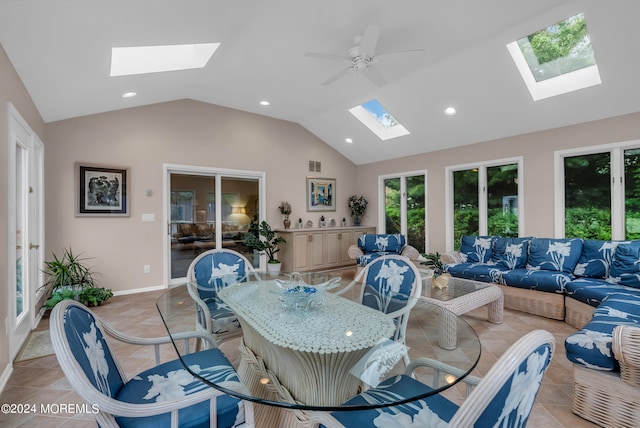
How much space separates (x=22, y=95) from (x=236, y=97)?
2.78 m

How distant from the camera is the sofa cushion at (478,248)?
452cm

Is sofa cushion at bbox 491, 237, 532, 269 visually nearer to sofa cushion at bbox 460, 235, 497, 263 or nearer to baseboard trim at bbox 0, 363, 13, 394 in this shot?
sofa cushion at bbox 460, 235, 497, 263

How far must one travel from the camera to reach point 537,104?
409cm

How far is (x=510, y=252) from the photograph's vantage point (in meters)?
4.22

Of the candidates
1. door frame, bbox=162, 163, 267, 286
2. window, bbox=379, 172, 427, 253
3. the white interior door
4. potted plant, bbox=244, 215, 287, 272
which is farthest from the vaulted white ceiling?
potted plant, bbox=244, 215, 287, 272

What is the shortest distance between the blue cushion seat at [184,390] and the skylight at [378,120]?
516cm

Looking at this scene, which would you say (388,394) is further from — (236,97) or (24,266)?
(236,97)

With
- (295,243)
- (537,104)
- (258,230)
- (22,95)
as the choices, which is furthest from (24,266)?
(537,104)

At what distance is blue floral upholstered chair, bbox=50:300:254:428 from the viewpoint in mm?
954

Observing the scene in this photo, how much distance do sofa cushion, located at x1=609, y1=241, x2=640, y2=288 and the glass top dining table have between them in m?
2.82

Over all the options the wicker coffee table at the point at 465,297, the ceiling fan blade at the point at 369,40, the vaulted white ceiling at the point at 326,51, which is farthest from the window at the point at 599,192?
the ceiling fan blade at the point at 369,40

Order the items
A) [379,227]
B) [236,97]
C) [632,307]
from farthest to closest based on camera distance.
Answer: [379,227]
[236,97]
[632,307]

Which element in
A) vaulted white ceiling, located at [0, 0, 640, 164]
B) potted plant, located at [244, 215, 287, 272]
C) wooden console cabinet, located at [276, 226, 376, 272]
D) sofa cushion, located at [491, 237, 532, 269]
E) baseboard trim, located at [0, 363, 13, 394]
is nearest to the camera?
baseboard trim, located at [0, 363, 13, 394]

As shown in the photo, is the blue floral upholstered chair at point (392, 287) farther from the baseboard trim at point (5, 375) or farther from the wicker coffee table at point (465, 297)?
the baseboard trim at point (5, 375)
